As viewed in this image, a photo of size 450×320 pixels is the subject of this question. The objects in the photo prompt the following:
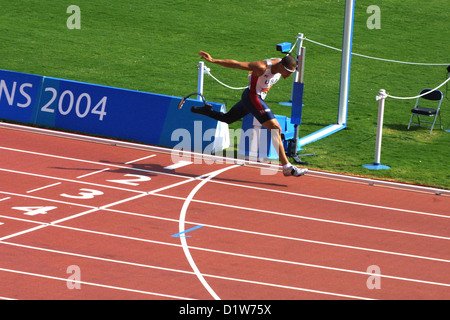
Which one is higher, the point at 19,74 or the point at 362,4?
the point at 362,4

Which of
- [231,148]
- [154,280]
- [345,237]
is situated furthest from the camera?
[231,148]

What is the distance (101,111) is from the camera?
57.8ft

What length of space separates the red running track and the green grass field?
1.90 m

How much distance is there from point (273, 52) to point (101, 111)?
8.00 m

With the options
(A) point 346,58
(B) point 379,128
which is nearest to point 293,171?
(B) point 379,128

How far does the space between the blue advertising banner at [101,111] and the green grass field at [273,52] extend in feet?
5.29

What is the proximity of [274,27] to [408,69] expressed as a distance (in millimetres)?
4605

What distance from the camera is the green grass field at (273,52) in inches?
694

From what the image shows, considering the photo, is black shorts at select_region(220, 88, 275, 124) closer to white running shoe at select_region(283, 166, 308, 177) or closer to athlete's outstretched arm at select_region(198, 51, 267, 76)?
athlete's outstretched arm at select_region(198, 51, 267, 76)

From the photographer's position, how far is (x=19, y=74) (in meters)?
18.3

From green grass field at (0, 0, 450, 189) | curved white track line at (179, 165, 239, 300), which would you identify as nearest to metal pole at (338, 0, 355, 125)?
green grass field at (0, 0, 450, 189)

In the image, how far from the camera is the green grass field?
57.8ft
